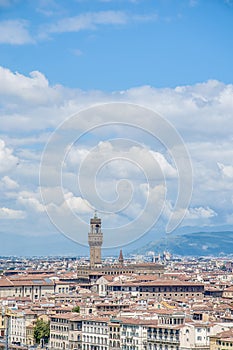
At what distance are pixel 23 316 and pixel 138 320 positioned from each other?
9.36m

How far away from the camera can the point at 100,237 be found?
3543 inches

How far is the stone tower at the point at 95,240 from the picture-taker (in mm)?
89125

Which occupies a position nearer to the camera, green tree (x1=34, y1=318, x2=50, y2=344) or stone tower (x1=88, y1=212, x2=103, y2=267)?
green tree (x1=34, y1=318, x2=50, y2=344)

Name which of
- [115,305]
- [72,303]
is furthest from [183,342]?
[72,303]

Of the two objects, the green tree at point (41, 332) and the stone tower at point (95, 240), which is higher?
the stone tower at point (95, 240)

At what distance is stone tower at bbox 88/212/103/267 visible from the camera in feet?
292

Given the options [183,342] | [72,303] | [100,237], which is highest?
[100,237]

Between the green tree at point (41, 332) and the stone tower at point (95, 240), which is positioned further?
the stone tower at point (95, 240)

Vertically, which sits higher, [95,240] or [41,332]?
[95,240]

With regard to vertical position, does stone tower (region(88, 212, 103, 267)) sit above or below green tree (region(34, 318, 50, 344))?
above

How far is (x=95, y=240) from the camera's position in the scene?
3526 inches

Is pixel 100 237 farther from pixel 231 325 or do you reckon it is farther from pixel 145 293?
pixel 231 325

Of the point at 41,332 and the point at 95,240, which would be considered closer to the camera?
the point at 41,332

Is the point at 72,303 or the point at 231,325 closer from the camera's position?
the point at 231,325
